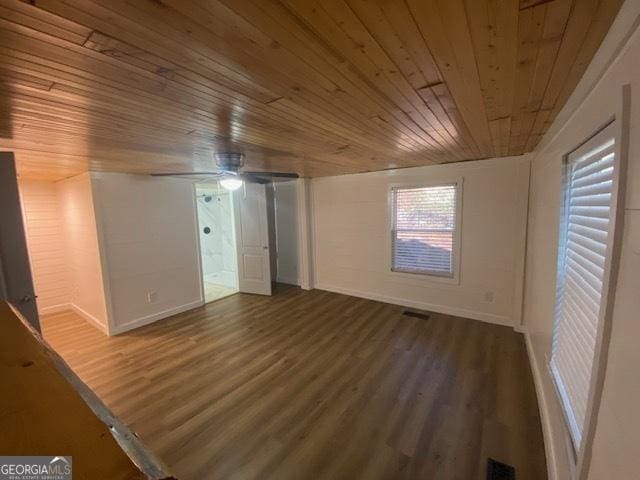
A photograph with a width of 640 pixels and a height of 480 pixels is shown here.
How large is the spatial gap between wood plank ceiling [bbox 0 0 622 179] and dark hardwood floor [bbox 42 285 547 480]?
2.08m

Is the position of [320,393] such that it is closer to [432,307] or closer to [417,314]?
[417,314]

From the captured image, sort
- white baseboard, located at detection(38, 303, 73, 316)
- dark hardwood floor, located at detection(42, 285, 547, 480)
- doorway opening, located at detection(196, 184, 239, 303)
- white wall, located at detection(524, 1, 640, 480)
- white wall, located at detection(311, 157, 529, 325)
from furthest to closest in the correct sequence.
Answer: doorway opening, located at detection(196, 184, 239, 303) < white baseboard, located at detection(38, 303, 73, 316) < white wall, located at detection(311, 157, 529, 325) < dark hardwood floor, located at detection(42, 285, 547, 480) < white wall, located at detection(524, 1, 640, 480)

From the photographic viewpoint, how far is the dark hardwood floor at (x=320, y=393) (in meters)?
1.75

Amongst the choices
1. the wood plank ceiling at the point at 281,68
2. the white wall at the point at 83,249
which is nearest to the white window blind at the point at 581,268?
the wood plank ceiling at the point at 281,68

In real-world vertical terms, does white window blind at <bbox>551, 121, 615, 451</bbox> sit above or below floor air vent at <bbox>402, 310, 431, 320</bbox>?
above

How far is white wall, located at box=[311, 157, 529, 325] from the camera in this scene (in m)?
3.43

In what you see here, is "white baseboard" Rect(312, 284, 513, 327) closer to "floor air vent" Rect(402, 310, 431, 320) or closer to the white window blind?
"floor air vent" Rect(402, 310, 431, 320)

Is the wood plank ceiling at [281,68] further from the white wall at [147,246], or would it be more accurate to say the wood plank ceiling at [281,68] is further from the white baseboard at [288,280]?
the white baseboard at [288,280]

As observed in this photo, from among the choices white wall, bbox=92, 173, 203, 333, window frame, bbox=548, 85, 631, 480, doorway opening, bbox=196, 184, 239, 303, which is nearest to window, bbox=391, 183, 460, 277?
window frame, bbox=548, 85, 631, 480

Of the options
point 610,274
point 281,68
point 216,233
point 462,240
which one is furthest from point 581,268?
point 216,233

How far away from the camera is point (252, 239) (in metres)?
5.09

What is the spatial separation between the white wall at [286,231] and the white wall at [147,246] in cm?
182

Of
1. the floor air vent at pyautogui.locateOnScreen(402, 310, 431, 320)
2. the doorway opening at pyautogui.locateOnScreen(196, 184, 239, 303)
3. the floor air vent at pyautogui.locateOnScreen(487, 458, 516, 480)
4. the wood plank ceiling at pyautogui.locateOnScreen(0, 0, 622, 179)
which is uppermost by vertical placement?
the wood plank ceiling at pyautogui.locateOnScreen(0, 0, 622, 179)

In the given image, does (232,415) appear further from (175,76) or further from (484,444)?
(175,76)
